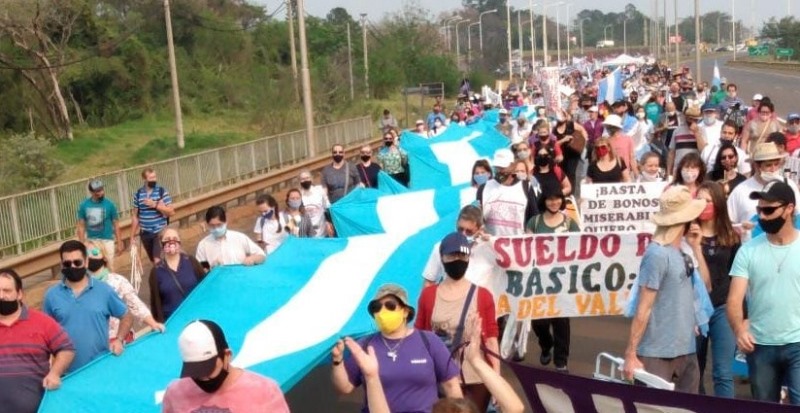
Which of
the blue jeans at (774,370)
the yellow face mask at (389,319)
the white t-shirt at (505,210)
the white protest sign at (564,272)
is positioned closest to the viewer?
the yellow face mask at (389,319)

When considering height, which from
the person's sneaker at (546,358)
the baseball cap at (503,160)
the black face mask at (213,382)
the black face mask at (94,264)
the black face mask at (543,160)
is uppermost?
the baseball cap at (503,160)

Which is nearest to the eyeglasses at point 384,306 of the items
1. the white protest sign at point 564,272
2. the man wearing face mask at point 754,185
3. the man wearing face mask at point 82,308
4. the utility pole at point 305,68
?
the man wearing face mask at point 82,308

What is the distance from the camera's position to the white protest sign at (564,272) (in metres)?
8.47

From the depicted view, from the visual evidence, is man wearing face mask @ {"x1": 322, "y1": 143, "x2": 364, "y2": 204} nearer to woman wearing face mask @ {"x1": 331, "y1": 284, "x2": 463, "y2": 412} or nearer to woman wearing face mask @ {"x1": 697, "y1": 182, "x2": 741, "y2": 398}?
woman wearing face mask @ {"x1": 697, "y1": 182, "x2": 741, "y2": 398}

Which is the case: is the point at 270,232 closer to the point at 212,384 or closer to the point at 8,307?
the point at 8,307

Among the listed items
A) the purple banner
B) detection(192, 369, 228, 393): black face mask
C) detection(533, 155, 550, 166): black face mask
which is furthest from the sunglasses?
detection(533, 155, 550, 166): black face mask

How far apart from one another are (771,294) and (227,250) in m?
4.84

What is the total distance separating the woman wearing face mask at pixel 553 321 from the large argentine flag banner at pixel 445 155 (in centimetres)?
860

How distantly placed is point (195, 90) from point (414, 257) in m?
56.8

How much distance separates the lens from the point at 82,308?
23.4 ft

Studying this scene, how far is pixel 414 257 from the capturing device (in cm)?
909

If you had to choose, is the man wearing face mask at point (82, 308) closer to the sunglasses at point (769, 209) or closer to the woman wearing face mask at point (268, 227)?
the sunglasses at point (769, 209)

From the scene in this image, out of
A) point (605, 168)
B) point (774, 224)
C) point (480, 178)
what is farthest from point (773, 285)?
point (605, 168)

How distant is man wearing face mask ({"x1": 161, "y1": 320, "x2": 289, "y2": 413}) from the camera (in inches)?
170
